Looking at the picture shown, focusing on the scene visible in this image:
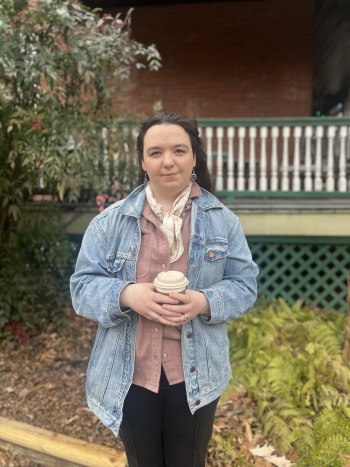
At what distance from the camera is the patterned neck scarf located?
1.53 meters

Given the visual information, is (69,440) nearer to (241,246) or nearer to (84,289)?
(84,289)

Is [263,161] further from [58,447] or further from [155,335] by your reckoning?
[155,335]

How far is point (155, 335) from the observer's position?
1.51 metres

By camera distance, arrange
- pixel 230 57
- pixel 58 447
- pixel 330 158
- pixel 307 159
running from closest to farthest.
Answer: pixel 58 447 → pixel 330 158 → pixel 307 159 → pixel 230 57

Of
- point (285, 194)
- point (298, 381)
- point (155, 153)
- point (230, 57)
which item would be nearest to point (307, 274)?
point (285, 194)

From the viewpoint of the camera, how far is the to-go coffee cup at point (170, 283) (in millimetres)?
1309

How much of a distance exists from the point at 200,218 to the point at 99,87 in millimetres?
2886

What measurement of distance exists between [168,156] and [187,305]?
51 cm

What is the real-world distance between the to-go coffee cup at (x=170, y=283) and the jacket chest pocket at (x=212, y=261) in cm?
22

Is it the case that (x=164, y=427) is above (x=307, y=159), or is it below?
below

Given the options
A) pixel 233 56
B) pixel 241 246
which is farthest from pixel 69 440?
pixel 233 56

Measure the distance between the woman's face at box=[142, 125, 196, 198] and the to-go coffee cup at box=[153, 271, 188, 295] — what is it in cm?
35

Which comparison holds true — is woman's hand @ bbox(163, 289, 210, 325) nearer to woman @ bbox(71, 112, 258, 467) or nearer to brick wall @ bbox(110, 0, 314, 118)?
woman @ bbox(71, 112, 258, 467)

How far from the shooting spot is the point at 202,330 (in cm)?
155
